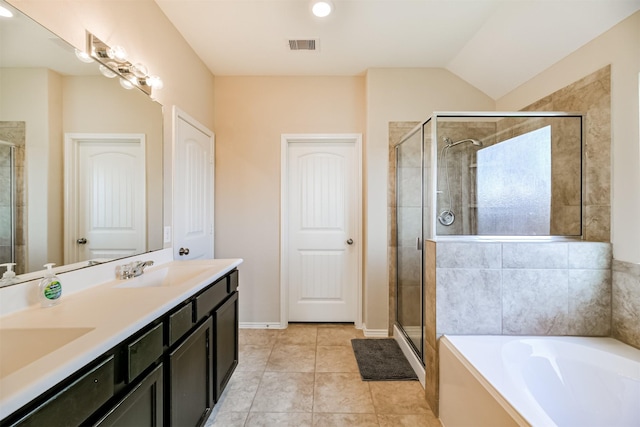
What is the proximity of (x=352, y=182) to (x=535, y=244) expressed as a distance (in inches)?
65.5

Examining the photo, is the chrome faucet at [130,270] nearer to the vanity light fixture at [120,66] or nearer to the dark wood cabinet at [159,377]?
the dark wood cabinet at [159,377]

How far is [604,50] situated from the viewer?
5.32 ft

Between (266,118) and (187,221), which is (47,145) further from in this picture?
(266,118)

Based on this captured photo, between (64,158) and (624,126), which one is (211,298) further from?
(624,126)

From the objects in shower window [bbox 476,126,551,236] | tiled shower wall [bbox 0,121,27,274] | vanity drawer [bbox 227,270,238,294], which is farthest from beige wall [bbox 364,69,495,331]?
tiled shower wall [bbox 0,121,27,274]

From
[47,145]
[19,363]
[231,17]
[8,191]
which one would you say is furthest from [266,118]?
[19,363]

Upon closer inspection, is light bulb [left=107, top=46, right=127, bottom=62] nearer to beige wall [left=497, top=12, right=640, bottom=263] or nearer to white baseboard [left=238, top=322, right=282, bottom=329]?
white baseboard [left=238, top=322, right=282, bottom=329]

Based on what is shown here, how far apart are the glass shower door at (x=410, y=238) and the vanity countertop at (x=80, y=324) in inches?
60.8

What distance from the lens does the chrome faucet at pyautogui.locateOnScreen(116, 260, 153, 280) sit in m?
1.46

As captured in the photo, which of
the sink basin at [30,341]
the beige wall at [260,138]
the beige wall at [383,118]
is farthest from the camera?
the beige wall at [260,138]

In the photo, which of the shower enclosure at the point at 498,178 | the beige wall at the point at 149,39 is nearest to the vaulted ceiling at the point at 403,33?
the beige wall at the point at 149,39

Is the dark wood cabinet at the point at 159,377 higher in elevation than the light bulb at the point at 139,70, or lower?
lower

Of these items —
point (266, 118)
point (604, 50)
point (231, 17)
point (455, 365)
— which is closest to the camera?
point (455, 365)

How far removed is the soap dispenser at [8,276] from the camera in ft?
3.18
